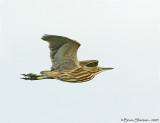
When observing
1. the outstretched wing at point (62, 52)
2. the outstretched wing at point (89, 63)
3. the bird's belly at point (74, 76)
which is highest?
the outstretched wing at point (62, 52)

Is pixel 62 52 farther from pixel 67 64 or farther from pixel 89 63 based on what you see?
pixel 89 63

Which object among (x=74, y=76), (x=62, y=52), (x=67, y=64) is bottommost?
(x=74, y=76)

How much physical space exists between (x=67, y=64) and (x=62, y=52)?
319mm

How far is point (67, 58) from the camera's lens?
1073 cm

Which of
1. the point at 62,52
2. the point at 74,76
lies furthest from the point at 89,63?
the point at 62,52

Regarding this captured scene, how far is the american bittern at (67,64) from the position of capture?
10.5m

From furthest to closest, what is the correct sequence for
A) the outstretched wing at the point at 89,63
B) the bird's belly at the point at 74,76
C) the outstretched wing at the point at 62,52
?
1. the outstretched wing at the point at 89,63
2. the bird's belly at the point at 74,76
3. the outstretched wing at the point at 62,52

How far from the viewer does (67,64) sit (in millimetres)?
10828

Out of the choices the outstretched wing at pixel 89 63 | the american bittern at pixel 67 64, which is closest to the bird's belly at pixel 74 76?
the american bittern at pixel 67 64

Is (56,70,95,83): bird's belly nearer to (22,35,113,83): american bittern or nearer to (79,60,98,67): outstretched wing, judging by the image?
(22,35,113,83): american bittern

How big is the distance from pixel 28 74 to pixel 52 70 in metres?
0.70

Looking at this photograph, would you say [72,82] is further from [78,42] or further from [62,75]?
[78,42]

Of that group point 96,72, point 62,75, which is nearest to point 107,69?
point 96,72

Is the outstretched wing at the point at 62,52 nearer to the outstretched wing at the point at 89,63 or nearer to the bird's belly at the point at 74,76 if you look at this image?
the bird's belly at the point at 74,76
